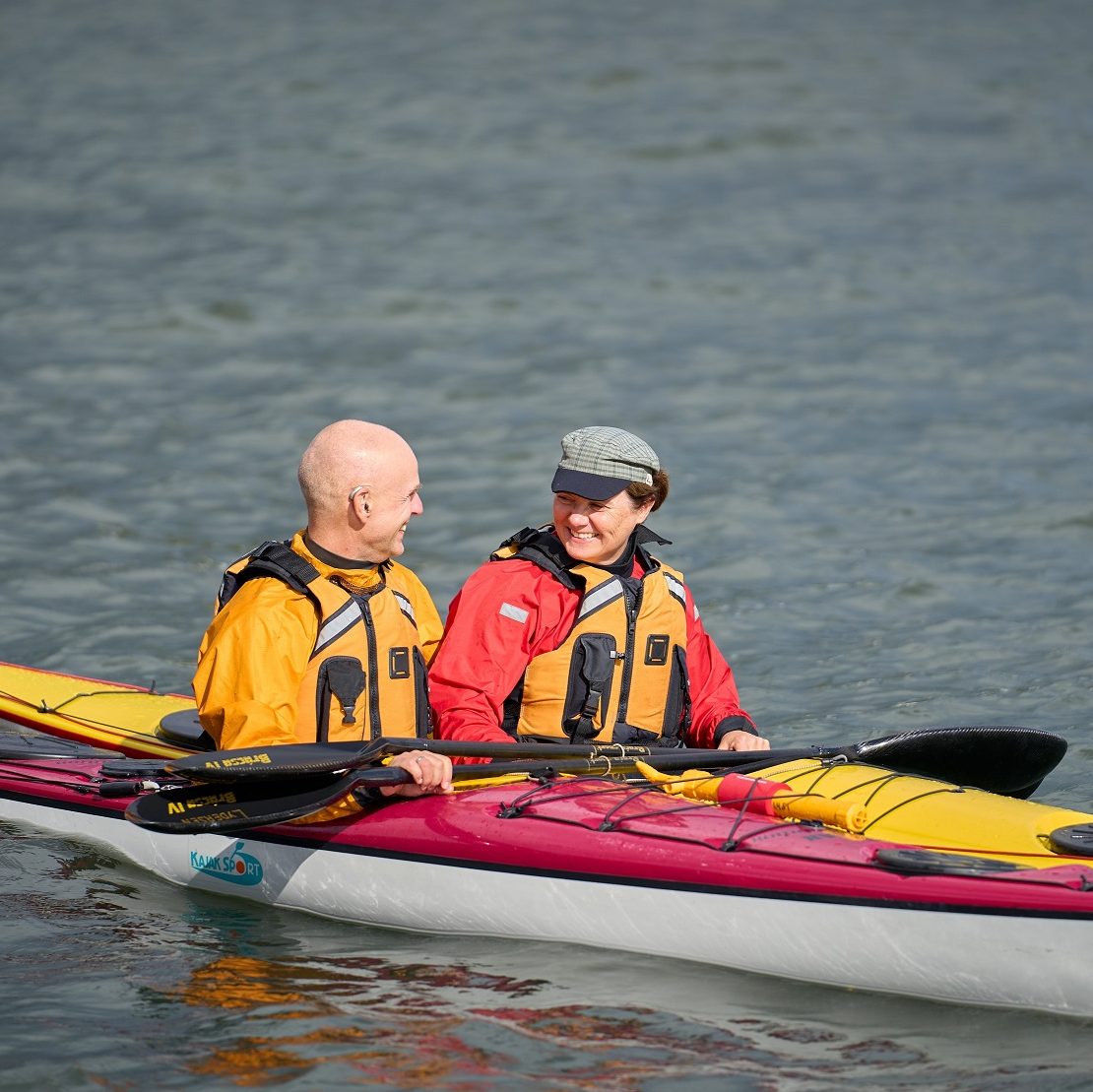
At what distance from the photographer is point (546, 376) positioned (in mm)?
12031

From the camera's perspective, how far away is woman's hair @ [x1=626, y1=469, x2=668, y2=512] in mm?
4770

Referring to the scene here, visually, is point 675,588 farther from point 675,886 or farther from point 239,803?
point 239,803

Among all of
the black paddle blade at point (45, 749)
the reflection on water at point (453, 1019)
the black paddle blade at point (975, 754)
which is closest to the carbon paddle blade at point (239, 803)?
the reflection on water at point (453, 1019)

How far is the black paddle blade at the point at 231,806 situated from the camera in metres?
4.43

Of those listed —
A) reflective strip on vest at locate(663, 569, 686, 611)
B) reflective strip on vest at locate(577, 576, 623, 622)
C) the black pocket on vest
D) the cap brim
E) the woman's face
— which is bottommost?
the black pocket on vest

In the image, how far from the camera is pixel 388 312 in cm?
1322

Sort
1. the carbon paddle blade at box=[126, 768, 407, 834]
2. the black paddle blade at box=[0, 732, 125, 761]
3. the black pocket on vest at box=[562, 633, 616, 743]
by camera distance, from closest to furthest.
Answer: the carbon paddle blade at box=[126, 768, 407, 834] < the black pocket on vest at box=[562, 633, 616, 743] < the black paddle blade at box=[0, 732, 125, 761]

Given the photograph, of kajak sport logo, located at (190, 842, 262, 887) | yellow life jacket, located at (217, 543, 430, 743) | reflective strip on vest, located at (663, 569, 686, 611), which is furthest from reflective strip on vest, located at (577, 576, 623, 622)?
kajak sport logo, located at (190, 842, 262, 887)

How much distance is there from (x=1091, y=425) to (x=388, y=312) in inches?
213

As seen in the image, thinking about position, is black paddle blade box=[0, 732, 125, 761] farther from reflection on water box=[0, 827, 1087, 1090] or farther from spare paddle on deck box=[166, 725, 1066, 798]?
spare paddle on deck box=[166, 725, 1066, 798]

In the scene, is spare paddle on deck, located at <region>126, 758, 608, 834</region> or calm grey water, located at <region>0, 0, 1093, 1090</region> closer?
calm grey water, located at <region>0, 0, 1093, 1090</region>

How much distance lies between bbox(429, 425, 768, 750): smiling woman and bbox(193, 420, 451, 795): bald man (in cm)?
18

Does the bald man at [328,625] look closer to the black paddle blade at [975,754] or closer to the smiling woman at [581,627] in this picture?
the smiling woman at [581,627]

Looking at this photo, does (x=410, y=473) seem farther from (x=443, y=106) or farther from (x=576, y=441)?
(x=443, y=106)
